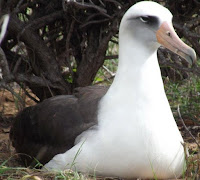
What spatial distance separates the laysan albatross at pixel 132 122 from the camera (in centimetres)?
383

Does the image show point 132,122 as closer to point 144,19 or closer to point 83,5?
point 144,19

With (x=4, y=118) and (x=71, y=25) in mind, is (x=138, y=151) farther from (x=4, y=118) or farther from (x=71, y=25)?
(x=4, y=118)

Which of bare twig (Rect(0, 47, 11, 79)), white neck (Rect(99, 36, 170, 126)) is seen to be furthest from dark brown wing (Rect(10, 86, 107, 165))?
bare twig (Rect(0, 47, 11, 79))

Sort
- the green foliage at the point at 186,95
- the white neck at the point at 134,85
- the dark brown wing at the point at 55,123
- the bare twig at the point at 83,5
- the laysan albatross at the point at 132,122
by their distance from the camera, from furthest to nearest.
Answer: the green foliage at the point at 186,95, the bare twig at the point at 83,5, the dark brown wing at the point at 55,123, the white neck at the point at 134,85, the laysan albatross at the point at 132,122

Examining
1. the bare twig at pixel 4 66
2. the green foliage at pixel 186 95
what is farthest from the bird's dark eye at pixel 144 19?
the green foliage at pixel 186 95

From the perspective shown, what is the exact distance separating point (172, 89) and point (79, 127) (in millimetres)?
1990

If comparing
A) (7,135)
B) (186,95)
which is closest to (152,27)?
(186,95)

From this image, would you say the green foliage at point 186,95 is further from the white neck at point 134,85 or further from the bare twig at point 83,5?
the white neck at point 134,85

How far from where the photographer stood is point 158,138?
3850 millimetres

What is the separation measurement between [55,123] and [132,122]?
2.20ft

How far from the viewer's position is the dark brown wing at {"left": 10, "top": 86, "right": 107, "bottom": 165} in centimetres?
409

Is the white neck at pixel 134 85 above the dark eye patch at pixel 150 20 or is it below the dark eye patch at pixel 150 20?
below

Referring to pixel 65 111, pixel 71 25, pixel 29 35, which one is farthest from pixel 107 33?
pixel 65 111

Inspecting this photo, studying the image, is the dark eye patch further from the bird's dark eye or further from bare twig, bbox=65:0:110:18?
bare twig, bbox=65:0:110:18
